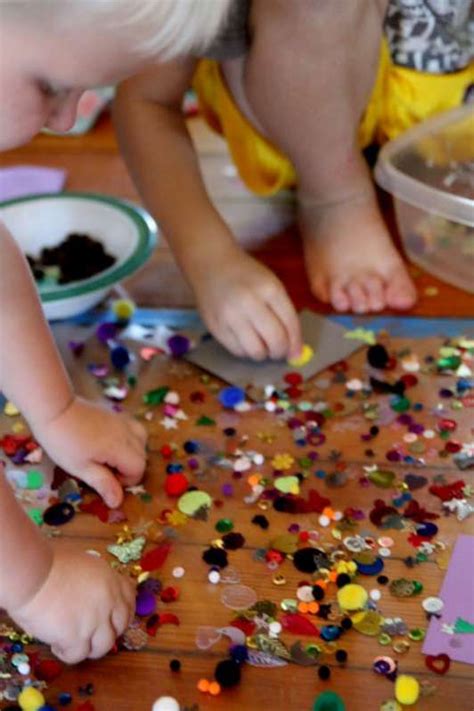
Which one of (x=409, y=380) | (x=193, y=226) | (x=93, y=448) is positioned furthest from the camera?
(x=193, y=226)

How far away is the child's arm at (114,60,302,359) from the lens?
3.38 feet

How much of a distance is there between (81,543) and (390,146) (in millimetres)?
556

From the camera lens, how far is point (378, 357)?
102 cm

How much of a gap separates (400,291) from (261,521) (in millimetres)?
376

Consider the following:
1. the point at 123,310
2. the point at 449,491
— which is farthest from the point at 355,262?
the point at 449,491

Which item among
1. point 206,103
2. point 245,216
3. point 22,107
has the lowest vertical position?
point 245,216

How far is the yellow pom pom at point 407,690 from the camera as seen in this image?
69cm

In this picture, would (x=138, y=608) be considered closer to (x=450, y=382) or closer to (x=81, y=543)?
(x=81, y=543)

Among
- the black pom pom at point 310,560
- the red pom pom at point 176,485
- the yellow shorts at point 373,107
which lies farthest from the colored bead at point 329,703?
the yellow shorts at point 373,107

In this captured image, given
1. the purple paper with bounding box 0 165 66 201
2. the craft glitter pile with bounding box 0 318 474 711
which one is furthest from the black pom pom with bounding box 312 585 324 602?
the purple paper with bounding box 0 165 66 201

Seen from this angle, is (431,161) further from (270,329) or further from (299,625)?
(299,625)

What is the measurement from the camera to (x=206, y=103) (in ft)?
4.31

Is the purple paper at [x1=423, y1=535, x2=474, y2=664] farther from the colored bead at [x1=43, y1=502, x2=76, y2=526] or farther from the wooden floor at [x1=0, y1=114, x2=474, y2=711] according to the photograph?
the colored bead at [x1=43, y1=502, x2=76, y2=526]

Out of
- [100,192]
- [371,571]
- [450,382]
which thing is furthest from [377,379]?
[100,192]
